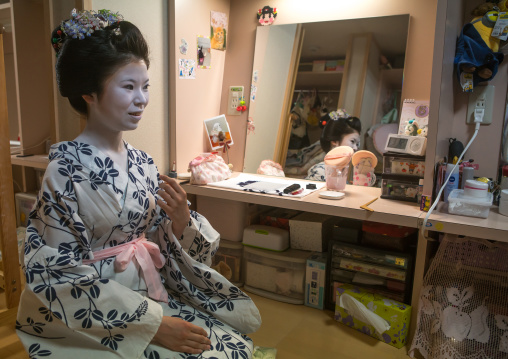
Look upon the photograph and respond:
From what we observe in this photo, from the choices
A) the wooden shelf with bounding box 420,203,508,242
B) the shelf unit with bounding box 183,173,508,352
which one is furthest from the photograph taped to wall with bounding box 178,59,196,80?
the wooden shelf with bounding box 420,203,508,242

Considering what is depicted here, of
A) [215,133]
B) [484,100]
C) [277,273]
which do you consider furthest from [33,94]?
[484,100]

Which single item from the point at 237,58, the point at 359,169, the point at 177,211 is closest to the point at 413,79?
the point at 359,169

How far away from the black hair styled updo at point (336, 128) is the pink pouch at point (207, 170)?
0.53m

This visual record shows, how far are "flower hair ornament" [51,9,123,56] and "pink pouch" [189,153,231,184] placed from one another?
937 mm

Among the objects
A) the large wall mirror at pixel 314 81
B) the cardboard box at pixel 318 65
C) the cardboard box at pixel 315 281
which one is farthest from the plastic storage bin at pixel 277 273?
the cardboard box at pixel 318 65

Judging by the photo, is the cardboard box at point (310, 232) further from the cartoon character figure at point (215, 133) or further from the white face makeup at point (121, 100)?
the white face makeup at point (121, 100)

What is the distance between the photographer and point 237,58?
7.46ft

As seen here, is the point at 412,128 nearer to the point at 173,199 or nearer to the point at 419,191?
the point at 419,191

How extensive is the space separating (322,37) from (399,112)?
559 millimetres

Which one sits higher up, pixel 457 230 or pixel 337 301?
pixel 457 230

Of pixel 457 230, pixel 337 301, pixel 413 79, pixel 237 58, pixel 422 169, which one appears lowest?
pixel 337 301

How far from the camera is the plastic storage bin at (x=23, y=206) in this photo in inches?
82.7

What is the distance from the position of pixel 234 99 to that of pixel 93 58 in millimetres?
1317

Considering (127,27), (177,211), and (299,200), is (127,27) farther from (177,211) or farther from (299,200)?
(299,200)
